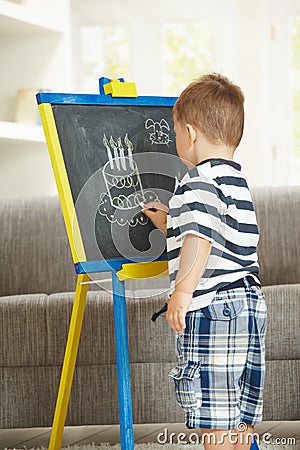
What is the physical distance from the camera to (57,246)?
303 centimetres

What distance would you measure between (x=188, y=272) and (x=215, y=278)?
0.08 meters

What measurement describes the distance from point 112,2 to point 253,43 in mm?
927

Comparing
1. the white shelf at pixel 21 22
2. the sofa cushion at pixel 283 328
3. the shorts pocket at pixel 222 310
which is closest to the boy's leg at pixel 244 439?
the shorts pocket at pixel 222 310

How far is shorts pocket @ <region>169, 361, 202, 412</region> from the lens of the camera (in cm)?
167

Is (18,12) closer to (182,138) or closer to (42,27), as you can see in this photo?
(42,27)

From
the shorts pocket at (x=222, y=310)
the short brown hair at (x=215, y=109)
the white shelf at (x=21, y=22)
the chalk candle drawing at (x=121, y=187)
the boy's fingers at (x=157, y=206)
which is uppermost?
the white shelf at (x=21, y=22)

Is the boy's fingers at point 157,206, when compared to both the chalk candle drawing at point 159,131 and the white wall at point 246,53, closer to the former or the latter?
the chalk candle drawing at point 159,131

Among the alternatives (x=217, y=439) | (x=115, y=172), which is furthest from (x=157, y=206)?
(x=217, y=439)

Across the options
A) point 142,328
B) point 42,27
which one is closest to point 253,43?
point 42,27

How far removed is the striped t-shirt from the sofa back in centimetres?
128

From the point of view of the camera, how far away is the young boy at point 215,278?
1.64 meters

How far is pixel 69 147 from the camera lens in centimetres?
186

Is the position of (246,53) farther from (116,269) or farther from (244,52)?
(116,269)

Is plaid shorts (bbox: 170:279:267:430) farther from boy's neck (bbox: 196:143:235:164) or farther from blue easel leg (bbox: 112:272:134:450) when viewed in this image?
boy's neck (bbox: 196:143:235:164)
